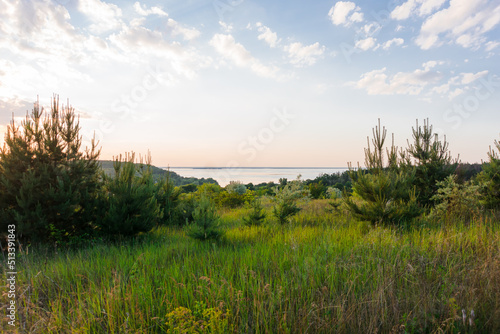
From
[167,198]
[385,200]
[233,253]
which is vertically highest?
[385,200]

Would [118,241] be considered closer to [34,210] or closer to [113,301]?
[34,210]

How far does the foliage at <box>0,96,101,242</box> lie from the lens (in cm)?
738

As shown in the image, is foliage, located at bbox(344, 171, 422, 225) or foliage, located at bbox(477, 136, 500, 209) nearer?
foliage, located at bbox(344, 171, 422, 225)

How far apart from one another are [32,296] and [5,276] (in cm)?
134

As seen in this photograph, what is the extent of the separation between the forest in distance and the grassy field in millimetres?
30

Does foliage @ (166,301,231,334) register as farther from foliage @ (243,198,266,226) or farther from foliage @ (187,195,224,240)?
foliage @ (243,198,266,226)

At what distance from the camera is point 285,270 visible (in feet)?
15.6

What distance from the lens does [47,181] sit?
7766 mm

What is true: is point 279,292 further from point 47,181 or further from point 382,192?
point 47,181

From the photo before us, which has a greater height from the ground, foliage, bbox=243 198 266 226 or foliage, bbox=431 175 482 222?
foliage, bbox=431 175 482 222

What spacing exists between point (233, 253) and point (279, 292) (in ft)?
7.87

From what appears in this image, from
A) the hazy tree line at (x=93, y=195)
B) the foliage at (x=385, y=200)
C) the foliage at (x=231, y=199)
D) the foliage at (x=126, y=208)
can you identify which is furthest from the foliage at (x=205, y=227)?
the foliage at (x=231, y=199)

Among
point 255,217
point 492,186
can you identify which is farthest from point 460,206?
point 255,217

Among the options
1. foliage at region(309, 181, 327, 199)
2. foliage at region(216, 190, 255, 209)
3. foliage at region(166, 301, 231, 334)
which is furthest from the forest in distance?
foliage at region(309, 181, 327, 199)
